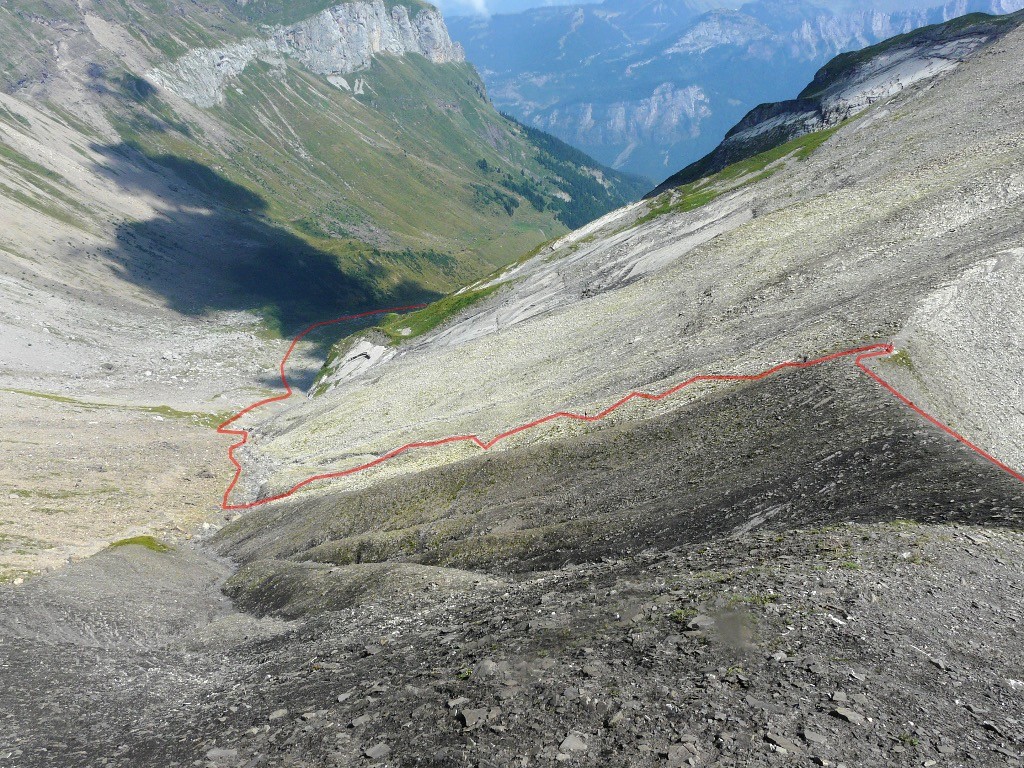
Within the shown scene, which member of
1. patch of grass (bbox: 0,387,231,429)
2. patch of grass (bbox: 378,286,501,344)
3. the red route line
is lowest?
the red route line

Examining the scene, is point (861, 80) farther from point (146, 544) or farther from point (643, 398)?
point (146, 544)

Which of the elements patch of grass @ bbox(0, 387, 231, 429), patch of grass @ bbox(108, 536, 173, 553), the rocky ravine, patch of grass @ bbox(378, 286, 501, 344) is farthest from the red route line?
patch of grass @ bbox(378, 286, 501, 344)

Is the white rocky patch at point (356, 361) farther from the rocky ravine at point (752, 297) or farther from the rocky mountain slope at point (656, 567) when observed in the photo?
the rocky mountain slope at point (656, 567)

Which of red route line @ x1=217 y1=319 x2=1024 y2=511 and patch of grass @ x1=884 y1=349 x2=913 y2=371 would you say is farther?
patch of grass @ x1=884 y1=349 x2=913 y2=371

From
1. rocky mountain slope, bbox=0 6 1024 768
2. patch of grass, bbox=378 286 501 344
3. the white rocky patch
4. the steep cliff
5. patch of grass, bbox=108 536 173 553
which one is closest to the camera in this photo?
rocky mountain slope, bbox=0 6 1024 768

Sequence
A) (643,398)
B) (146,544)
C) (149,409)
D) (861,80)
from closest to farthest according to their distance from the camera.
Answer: (643,398) → (146,544) → (149,409) → (861,80)

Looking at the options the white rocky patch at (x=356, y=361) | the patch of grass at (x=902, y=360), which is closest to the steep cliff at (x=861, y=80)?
the white rocky patch at (x=356, y=361)

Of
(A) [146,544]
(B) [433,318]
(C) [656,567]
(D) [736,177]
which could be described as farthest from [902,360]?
(B) [433,318]

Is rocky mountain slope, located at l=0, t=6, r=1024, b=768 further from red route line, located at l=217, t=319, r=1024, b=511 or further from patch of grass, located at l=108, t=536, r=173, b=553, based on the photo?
red route line, located at l=217, t=319, r=1024, b=511

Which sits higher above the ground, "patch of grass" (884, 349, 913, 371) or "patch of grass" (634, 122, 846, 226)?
"patch of grass" (634, 122, 846, 226)

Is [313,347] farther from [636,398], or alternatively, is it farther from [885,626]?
[885,626]
